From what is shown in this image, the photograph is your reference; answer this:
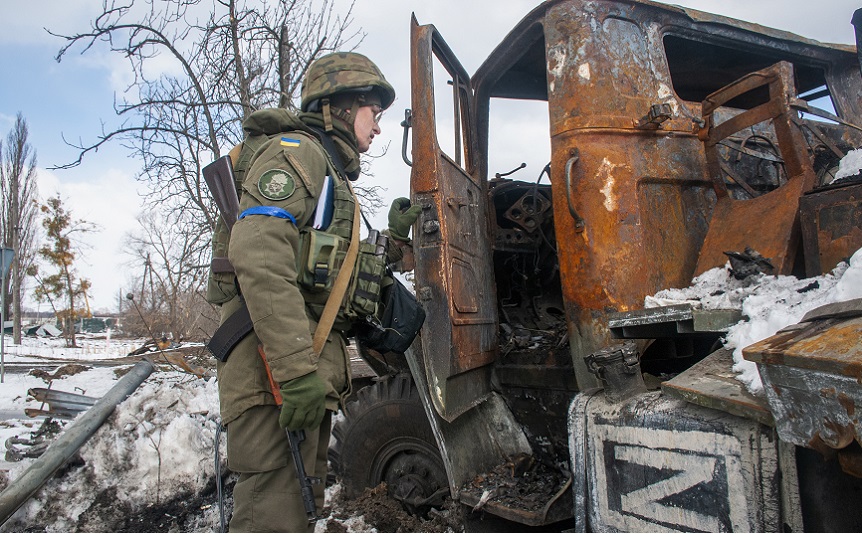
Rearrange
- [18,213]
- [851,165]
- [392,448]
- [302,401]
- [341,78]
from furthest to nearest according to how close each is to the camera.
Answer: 1. [18,213]
2. [392,448]
3. [851,165]
4. [341,78]
5. [302,401]

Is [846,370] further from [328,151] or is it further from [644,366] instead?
[328,151]

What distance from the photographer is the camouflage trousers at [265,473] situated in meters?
1.76

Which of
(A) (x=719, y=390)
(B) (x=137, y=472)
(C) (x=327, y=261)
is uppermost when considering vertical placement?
(C) (x=327, y=261)

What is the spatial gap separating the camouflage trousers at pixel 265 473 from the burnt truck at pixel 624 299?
799 millimetres

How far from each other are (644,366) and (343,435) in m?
1.72

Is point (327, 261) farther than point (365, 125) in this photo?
No

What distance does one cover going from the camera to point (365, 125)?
2307 millimetres

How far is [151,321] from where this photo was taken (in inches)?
670

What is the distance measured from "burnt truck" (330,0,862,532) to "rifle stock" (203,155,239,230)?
2.92ft

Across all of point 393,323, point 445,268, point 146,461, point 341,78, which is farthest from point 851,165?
point 146,461

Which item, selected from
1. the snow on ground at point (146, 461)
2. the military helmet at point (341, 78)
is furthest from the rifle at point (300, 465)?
the snow on ground at point (146, 461)

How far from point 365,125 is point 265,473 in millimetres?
1335

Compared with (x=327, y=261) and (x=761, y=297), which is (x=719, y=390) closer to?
(x=761, y=297)

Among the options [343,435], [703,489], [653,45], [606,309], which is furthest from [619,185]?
[343,435]
